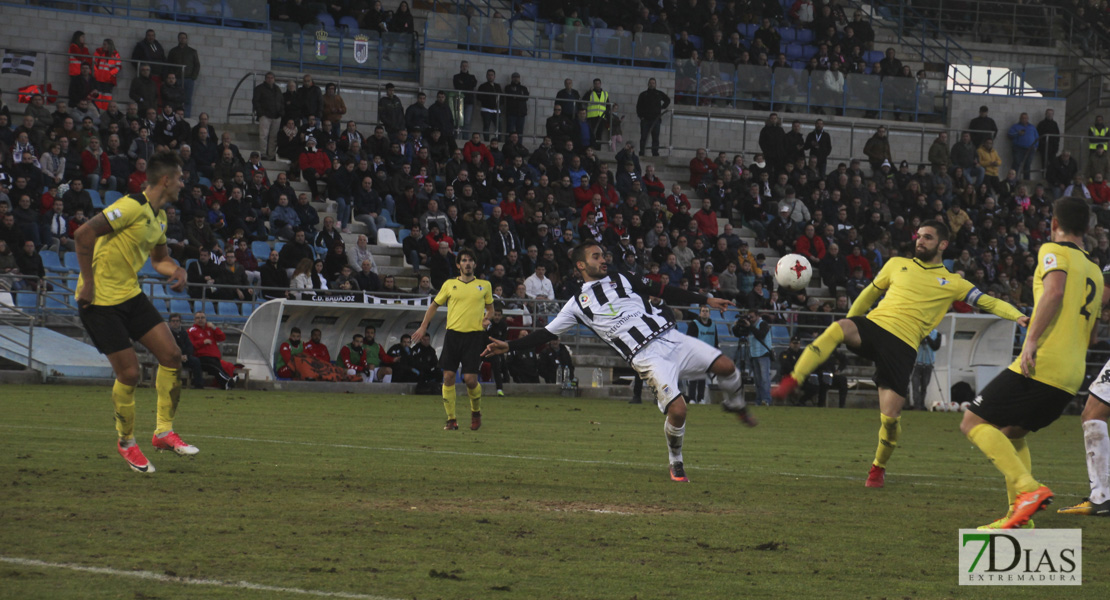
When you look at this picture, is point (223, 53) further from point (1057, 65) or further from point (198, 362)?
point (1057, 65)

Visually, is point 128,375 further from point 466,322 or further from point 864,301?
point 466,322

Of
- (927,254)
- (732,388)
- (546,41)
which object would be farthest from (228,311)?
(927,254)

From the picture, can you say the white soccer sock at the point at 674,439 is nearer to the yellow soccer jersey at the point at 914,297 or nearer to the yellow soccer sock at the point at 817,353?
the yellow soccer sock at the point at 817,353

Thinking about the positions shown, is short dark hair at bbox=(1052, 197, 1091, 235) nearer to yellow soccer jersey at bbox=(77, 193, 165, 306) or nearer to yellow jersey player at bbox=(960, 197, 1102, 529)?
yellow jersey player at bbox=(960, 197, 1102, 529)

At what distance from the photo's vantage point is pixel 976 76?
1575 inches

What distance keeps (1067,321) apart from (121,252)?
656 centimetres

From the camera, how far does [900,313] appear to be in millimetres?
10422

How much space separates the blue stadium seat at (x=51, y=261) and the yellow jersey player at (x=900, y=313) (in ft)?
56.7

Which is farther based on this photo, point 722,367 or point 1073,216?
point 722,367

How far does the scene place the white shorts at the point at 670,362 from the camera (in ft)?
34.6

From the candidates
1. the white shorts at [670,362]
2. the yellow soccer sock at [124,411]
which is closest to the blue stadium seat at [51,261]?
the yellow soccer sock at [124,411]

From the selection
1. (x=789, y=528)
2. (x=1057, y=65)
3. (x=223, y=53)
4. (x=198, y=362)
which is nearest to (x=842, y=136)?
(x=1057, y=65)

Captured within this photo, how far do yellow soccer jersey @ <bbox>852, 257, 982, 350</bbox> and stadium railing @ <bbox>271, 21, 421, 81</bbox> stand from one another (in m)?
24.7

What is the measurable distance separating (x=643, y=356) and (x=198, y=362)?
13.5m
